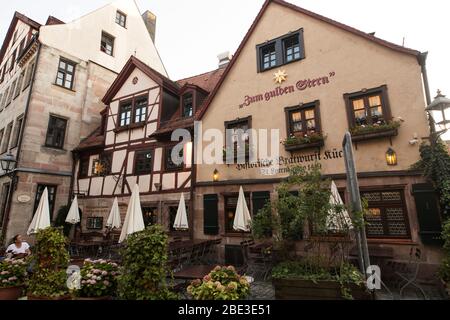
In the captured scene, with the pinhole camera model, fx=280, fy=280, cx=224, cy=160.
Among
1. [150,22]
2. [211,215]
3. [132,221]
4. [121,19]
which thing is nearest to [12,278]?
[132,221]

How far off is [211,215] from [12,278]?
6436 millimetres

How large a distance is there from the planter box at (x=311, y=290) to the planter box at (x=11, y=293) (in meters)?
5.15

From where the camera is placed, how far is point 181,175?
1205 centimetres

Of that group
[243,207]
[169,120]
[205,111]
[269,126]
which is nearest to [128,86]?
[169,120]

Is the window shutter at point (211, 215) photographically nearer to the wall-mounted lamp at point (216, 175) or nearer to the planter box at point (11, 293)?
the wall-mounted lamp at point (216, 175)

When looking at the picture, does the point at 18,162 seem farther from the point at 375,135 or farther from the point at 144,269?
the point at 375,135

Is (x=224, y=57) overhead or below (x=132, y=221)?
overhead

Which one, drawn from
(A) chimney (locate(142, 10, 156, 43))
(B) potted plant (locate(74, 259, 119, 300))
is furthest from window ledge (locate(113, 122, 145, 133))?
(A) chimney (locate(142, 10, 156, 43))

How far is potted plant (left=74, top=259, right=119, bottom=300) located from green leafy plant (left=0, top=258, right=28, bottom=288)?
6.66 feet

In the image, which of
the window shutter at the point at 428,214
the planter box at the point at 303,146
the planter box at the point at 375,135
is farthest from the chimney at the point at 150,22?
the window shutter at the point at 428,214

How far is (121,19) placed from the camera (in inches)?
781

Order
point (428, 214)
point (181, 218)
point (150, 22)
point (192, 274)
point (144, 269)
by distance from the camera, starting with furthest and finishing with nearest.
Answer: point (150, 22) < point (181, 218) < point (428, 214) < point (192, 274) < point (144, 269)
